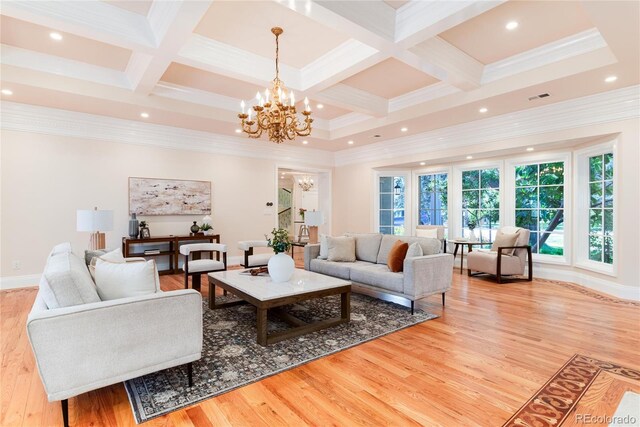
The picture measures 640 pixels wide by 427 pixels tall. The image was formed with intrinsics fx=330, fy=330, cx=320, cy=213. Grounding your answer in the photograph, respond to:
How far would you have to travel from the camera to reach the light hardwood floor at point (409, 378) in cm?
193

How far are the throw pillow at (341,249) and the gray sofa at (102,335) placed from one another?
2842 millimetres

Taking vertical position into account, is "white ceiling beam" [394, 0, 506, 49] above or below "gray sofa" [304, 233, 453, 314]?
above

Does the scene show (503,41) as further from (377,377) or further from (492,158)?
(377,377)

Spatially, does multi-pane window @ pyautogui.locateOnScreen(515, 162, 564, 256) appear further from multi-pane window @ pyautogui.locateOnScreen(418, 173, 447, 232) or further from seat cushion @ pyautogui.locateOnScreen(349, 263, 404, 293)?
seat cushion @ pyautogui.locateOnScreen(349, 263, 404, 293)

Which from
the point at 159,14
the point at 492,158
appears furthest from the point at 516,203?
the point at 159,14

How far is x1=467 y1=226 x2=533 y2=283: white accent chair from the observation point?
5.45m

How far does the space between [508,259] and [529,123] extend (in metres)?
2.19

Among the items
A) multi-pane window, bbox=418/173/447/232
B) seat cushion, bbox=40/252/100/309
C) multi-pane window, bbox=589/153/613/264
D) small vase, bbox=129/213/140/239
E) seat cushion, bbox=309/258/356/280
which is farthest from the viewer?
multi-pane window, bbox=418/173/447/232

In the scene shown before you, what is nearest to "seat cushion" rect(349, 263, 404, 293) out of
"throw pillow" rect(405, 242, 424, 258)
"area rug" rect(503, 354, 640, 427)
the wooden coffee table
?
"throw pillow" rect(405, 242, 424, 258)

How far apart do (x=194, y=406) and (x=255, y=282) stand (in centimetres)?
150

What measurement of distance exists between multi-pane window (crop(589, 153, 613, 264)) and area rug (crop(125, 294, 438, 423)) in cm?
322

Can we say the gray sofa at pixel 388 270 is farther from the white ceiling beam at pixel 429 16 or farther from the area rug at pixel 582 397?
the white ceiling beam at pixel 429 16

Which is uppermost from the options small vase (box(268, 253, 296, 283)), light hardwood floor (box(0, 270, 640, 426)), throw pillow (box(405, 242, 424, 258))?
throw pillow (box(405, 242, 424, 258))

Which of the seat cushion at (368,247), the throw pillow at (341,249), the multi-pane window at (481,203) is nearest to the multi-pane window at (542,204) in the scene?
the multi-pane window at (481,203)
